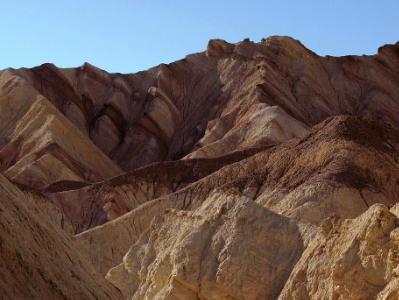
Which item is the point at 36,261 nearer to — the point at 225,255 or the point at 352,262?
the point at 352,262

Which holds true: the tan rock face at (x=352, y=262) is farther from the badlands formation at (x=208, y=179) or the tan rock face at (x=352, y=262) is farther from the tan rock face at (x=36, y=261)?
the tan rock face at (x=36, y=261)

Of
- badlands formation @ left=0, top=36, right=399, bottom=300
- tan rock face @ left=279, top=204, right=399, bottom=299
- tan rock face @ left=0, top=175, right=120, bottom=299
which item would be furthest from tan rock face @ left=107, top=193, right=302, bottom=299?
tan rock face @ left=0, top=175, right=120, bottom=299

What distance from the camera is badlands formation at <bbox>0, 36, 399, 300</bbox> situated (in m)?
24.9

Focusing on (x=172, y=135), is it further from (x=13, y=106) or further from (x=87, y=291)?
(x=87, y=291)

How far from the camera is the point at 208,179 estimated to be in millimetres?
59281

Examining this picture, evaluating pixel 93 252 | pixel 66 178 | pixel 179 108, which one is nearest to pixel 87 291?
pixel 93 252

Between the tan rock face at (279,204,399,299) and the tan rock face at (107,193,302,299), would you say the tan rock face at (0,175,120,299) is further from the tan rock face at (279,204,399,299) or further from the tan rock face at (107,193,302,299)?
the tan rock face at (107,193,302,299)

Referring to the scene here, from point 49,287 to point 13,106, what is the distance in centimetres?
8313

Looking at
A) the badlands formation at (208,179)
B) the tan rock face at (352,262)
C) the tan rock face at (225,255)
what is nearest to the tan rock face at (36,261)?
the badlands formation at (208,179)

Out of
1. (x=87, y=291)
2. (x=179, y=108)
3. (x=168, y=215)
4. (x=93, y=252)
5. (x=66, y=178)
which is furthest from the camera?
(x=179, y=108)

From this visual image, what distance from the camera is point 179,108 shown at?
4213 inches

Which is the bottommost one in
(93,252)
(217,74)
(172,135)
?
(93,252)

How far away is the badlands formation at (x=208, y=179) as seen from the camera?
24875 millimetres

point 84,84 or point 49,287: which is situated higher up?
point 84,84
